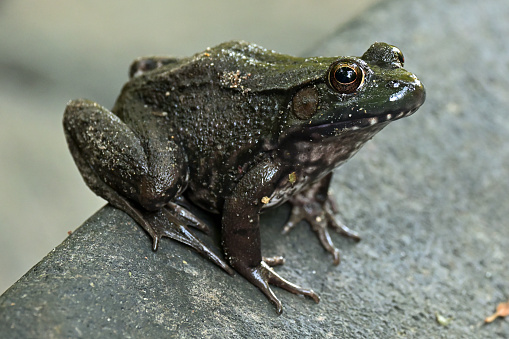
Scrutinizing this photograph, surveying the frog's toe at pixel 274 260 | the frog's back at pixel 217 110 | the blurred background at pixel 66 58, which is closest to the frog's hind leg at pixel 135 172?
the frog's back at pixel 217 110

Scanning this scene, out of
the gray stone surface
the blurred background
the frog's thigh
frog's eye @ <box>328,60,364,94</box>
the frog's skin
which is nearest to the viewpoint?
the gray stone surface

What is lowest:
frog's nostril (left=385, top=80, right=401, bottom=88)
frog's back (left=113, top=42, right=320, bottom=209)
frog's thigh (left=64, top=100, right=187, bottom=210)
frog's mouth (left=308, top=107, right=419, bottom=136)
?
frog's thigh (left=64, top=100, right=187, bottom=210)

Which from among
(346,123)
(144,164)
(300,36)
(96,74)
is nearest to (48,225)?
(96,74)

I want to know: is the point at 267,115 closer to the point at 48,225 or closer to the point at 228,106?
the point at 228,106

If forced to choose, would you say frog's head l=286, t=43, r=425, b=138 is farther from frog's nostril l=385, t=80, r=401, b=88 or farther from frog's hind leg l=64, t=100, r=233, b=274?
frog's hind leg l=64, t=100, r=233, b=274

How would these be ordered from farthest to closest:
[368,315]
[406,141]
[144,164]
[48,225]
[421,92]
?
[48,225] → [406,141] → [368,315] → [144,164] → [421,92]

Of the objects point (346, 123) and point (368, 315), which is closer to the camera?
point (346, 123)

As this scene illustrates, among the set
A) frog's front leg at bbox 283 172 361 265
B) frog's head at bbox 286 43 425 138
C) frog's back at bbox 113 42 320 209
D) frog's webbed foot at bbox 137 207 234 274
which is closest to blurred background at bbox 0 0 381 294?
frog's front leg at bbox 283 172 361 265
